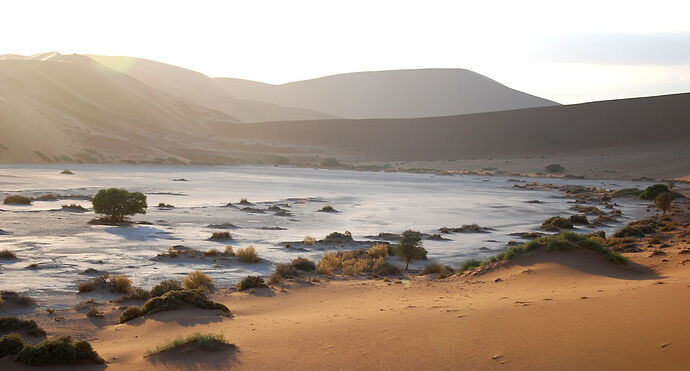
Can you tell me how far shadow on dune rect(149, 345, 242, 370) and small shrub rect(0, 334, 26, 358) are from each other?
1869 mm

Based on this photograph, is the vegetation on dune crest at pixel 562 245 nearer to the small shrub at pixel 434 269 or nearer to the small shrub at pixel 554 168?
the small shrub at pixel 434 269

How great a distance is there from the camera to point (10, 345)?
877cm

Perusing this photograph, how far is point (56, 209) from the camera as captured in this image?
30109mm

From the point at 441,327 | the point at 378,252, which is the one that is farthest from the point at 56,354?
the point at 378,252

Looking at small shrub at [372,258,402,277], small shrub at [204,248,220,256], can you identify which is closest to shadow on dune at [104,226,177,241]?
small shrub at [204,248,220,256]

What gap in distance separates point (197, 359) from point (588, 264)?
35.6 ft

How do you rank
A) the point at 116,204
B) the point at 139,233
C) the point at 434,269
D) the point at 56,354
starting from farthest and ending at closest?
the point at 116,204 < the point at 139,233 < the point at 434,269 < the point at 56,354

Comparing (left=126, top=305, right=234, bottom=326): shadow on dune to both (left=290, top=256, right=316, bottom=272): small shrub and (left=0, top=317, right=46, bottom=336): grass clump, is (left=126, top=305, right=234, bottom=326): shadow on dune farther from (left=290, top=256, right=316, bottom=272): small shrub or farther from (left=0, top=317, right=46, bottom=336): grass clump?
(left=290, top=256, right=316, bottom=272): small shrub

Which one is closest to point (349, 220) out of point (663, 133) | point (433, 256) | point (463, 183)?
point (433, 256)

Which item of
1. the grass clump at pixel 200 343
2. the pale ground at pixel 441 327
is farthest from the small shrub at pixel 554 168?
the grass clump at pixel 200 343

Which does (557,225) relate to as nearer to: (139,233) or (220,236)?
(220,236)

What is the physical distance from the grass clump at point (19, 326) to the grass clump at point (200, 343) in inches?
109

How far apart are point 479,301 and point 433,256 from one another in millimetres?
10025

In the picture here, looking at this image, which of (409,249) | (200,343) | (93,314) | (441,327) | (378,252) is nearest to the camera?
(200,343)
